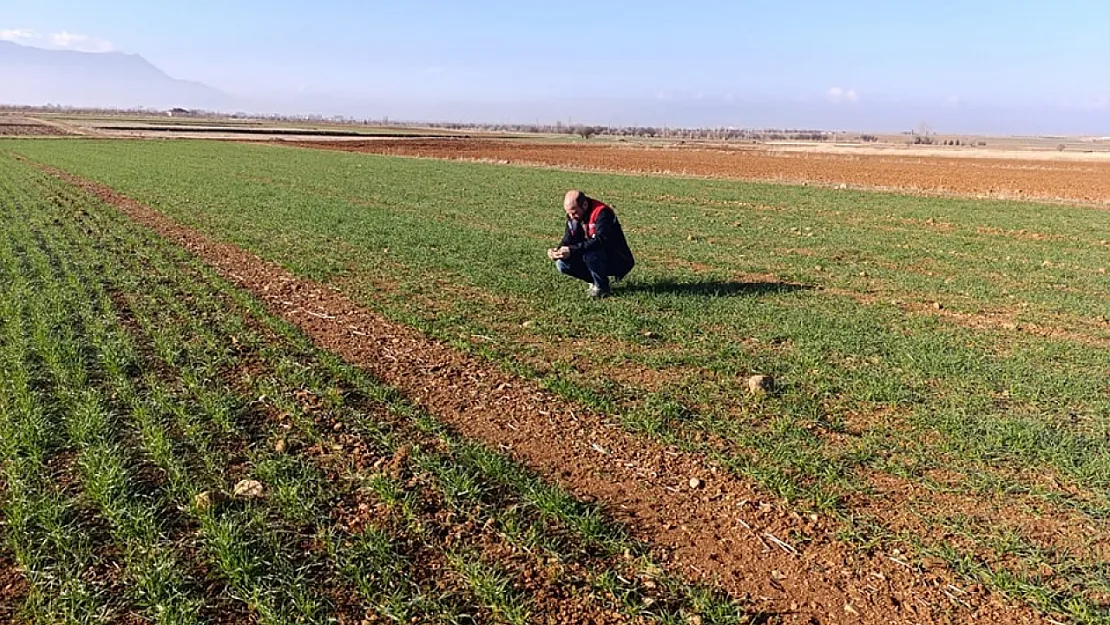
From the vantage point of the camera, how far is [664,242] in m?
15.6

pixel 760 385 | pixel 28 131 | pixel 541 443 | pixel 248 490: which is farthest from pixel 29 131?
pixel 760 385

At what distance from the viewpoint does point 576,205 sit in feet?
30.7

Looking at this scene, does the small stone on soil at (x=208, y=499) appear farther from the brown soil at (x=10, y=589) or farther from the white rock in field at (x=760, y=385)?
the white rock in field at (x=760, y=385)

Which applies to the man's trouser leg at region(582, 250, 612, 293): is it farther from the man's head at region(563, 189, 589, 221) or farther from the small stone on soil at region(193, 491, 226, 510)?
the small stone on soil at region(193, 491, 226, 510)

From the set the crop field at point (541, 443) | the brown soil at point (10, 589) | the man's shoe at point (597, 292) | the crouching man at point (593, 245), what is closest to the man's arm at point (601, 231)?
the crouching man at point (593, 245)

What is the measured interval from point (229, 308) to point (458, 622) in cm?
711

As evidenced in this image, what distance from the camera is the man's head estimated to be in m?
9.31

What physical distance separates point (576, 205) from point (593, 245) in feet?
2.02

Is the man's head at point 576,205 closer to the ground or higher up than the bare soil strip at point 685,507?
higher up

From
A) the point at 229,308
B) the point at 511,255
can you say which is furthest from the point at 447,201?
the point at 229,308

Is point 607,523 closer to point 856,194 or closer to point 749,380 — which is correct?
point 749,380

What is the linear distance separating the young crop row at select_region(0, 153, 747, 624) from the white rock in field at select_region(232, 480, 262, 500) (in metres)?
0.02

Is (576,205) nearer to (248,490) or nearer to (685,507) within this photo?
(685,507)

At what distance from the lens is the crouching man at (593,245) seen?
9.48 meters
